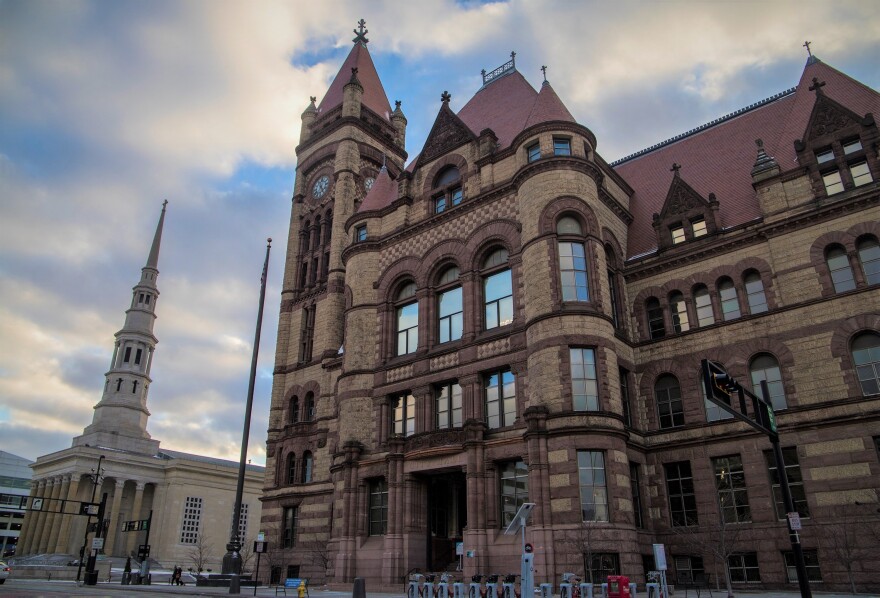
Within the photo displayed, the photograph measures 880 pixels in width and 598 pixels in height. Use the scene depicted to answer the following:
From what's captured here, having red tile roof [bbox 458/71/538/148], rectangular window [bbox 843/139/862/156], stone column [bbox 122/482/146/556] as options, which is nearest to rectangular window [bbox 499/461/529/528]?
red tile roof [bbox 458/71/538/148]

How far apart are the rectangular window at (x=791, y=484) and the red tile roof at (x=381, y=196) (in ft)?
85.1

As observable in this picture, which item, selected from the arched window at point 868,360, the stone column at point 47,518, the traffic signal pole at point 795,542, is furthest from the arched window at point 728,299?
the stone column at point 47,518

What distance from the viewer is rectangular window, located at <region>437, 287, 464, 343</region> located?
34938 millimetres

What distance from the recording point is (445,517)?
34.0 m

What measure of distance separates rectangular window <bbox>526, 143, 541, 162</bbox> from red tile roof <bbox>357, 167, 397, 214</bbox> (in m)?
10.9

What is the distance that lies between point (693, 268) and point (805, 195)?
5.91 metres

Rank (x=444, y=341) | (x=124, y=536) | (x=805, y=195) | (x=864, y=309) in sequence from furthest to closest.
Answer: (x=124, y=536) → (x=444, y=341) → (x=805, y=195) → (x=864, y=309)

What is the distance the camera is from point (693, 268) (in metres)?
32.9

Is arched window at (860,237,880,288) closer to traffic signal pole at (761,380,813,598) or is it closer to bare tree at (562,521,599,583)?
traffic signal pole at (761,380,813,598)

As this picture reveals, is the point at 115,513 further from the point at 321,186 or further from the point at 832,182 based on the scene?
the point at 832,182

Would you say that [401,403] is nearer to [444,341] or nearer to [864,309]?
[444,341]

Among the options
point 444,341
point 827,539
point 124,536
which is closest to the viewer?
point 827,539

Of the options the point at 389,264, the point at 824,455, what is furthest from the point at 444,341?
the point at 824,455

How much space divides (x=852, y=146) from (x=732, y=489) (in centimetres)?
1648
